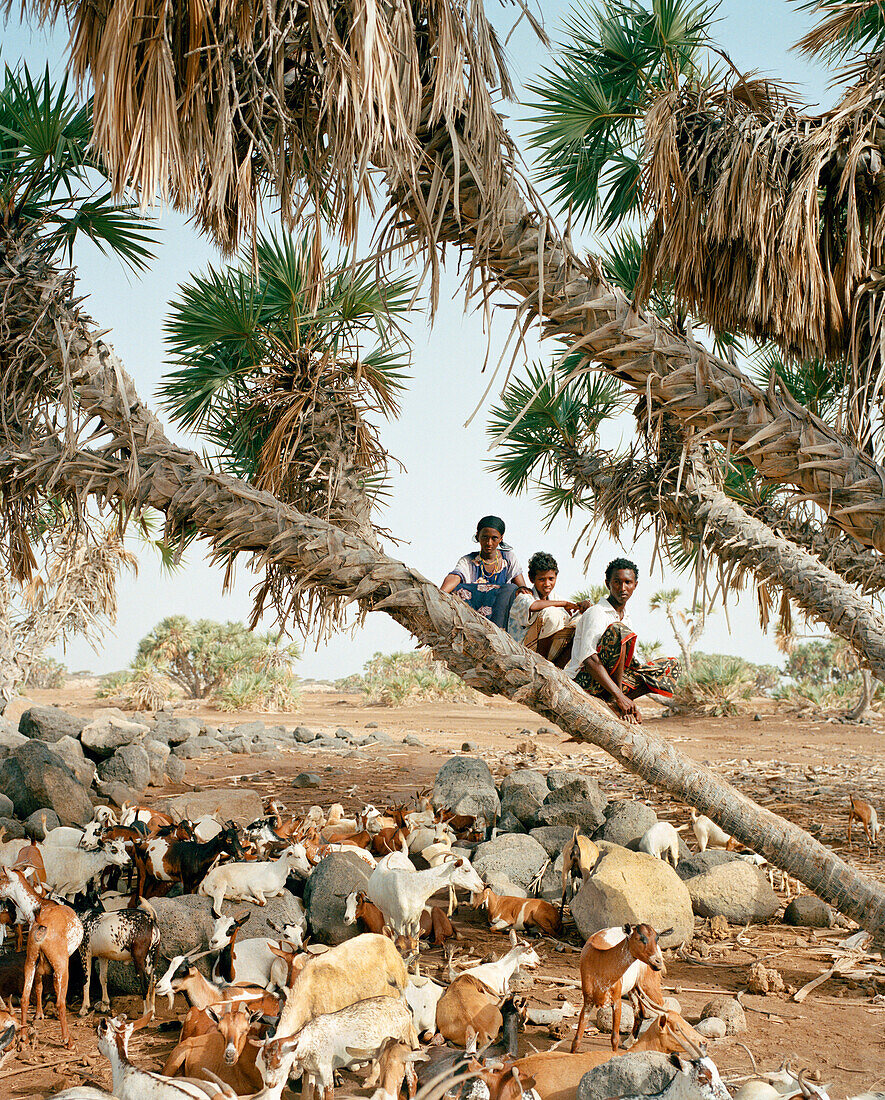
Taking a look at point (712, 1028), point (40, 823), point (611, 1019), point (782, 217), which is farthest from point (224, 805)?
point (782, 217)

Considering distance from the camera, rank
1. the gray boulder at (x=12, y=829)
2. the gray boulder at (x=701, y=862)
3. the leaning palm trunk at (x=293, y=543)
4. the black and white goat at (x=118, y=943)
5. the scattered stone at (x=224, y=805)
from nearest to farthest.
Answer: the black and white goat at (x=118, y=943), the leaning palm trunk at (x=293, y=543), the gray boulder at (x=701, y=862), the gray boulder at (x=12, y=829), the scattered stone at (x=224, y=805)

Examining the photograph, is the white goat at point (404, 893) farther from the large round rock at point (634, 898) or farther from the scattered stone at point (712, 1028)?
the scattered stone at point (712, 1028)

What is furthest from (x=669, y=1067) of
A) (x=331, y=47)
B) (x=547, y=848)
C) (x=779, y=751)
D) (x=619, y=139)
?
(x=779, y=751)

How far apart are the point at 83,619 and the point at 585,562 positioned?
400 inches

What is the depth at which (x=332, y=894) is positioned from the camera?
4.40 metres

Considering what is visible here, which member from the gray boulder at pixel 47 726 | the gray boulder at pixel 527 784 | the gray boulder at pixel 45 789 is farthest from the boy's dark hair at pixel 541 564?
the gray boulder at pixel 47 726

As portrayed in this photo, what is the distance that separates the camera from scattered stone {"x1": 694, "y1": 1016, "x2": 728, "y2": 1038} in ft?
10.9

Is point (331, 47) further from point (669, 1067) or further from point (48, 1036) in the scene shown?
point (48, 1036)

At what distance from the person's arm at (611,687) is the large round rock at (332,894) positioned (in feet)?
6.88

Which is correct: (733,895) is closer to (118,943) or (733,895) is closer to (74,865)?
(118,943)

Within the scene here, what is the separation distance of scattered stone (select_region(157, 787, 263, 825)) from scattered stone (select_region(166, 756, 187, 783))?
2.11 metres

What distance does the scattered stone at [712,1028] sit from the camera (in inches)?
131

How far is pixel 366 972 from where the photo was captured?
10.6 feet

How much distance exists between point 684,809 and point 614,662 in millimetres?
3113
